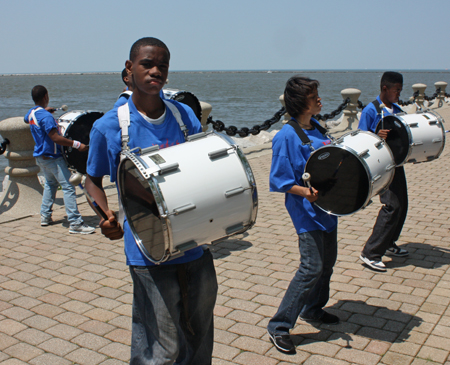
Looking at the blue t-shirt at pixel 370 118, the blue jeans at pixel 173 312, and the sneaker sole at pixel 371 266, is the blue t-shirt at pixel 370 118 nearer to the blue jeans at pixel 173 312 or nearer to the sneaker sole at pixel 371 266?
the sneaker sole at pixel 371 266

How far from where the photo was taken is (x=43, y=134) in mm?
6191

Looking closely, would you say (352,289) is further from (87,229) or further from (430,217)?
(87,229)

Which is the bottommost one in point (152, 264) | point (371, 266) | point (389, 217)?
point (371, 266)

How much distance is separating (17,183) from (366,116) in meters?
5.15

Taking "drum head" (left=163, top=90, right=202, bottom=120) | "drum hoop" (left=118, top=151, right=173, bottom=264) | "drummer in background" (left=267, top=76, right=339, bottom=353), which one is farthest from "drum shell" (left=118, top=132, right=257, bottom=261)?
"drum head" (left=163, top=90, right=202, bottom=120)

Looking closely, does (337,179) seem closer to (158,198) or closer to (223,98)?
(158,198)

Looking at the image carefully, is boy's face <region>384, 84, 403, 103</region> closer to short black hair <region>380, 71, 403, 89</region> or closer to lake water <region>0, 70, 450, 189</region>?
short black hair <region>380, 71, 403, 89</region>

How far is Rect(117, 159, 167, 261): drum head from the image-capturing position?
7.54 feet

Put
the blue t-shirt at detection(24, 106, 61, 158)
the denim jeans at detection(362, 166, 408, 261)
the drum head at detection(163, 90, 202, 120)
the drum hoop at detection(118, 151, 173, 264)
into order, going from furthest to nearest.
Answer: the blue t-shirt at detection(24, 106, 61, 158) → the drum head at detection(163, 90, 202, 120) → the denim jeans at detection(362, 166, 408, 261) → the drum hoop at detection(118, 151, 173, 264)

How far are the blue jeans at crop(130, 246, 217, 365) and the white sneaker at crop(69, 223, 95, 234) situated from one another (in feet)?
12.2

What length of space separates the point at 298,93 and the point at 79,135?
132 inches

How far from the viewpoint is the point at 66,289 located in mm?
4480

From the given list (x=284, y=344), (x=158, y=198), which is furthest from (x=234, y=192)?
(x=284, y=344)

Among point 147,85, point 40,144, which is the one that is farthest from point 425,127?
point 40,144
